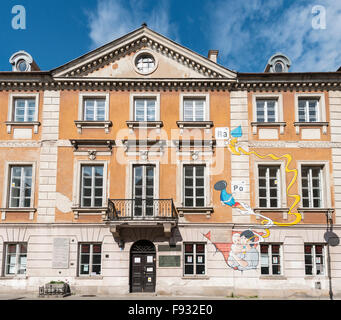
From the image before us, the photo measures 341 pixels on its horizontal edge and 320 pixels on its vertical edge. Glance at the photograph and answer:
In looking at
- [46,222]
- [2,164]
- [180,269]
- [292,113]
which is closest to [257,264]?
[180,269]

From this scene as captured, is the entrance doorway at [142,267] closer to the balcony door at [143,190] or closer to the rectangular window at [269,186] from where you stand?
the balcony door at [143,190]

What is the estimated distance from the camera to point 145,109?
19.8 metres

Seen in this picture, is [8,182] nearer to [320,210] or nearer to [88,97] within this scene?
[88,97]

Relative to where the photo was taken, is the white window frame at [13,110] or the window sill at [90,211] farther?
the white window frame at [13,110]

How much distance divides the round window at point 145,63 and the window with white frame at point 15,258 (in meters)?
10.0

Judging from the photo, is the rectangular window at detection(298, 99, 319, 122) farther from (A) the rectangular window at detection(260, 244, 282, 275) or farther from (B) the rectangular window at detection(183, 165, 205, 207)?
(A) the rectangular window at detection(260, 244, 282, 275)

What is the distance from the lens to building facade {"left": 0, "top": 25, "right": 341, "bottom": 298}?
59.6 ft

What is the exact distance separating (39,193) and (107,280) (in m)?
5.12

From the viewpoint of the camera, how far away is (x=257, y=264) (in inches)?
715

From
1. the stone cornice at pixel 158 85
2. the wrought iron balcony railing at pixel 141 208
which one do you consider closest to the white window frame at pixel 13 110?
the stone cornice at pixel 158 85

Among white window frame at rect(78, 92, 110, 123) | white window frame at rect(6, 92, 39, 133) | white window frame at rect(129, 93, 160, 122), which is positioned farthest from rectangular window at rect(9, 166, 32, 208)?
white window frame at rect(129, 93, 160, 122)

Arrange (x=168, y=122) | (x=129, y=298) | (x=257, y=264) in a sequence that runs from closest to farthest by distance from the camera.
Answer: (x=129, y=298) → (x=257, y=264) → (x=168, y=122)

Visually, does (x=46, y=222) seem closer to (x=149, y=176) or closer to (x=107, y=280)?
(x=107, y=280)

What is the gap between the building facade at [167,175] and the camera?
59.6ft
